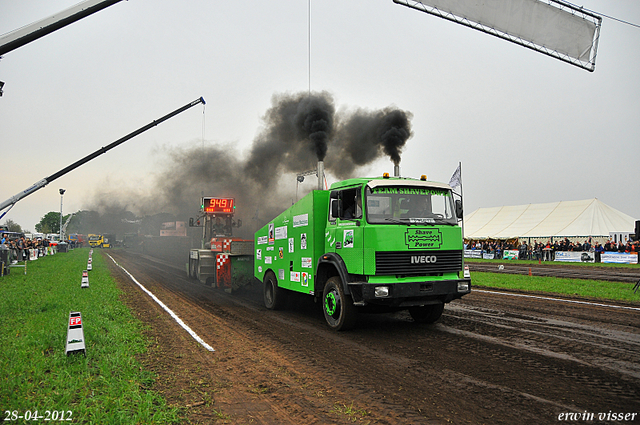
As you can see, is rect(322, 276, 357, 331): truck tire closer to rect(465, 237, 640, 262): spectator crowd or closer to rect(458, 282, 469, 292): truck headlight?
rect(458, 282, 469, 292): truck headlight

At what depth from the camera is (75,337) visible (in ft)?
20.3

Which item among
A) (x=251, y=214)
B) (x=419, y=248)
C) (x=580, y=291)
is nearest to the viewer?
(x=419, y=248)

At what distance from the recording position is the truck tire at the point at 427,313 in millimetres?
8625

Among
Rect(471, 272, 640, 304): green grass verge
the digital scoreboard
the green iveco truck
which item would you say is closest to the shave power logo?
the green iveco truck

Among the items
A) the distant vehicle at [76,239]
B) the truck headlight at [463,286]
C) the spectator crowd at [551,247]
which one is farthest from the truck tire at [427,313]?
the distant vehicle at [76,239]

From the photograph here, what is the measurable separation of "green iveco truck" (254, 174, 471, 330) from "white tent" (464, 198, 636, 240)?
33182 millimetres

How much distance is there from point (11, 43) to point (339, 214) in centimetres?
752

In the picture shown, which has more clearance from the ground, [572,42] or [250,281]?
[572,42]

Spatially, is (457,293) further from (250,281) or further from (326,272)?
(250,281)

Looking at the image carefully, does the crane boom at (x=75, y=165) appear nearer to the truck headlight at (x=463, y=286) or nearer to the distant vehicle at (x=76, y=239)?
the truck headlight at (x=463, y=286)

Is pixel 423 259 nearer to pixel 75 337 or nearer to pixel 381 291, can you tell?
pixel 381 291

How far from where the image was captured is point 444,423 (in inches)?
157

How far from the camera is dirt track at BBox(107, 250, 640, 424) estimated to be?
170 inches

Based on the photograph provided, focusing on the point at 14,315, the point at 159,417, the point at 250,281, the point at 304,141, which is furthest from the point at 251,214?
the point at 159,417
